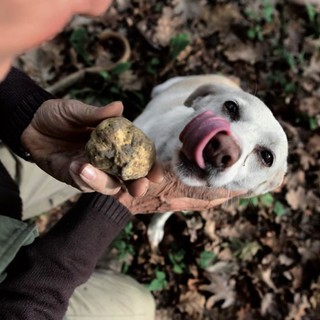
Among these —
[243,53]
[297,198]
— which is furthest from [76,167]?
[243,53]

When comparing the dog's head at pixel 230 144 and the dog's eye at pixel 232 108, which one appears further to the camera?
the dog's eye at pixel 232 108

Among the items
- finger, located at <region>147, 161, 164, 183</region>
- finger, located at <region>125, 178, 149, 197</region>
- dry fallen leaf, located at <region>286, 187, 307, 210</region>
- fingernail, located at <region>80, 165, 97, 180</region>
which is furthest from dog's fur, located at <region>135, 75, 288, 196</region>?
dry fallen leaf, located at <region>286, 187, 307, 210</region>

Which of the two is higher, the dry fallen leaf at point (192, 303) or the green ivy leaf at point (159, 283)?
the green ivy leaf at point (159, 283)

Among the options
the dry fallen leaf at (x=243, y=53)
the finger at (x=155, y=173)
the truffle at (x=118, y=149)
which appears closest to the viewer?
the truffle at (x=118, y=149)

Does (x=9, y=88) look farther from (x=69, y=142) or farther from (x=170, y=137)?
(x=170, y=137)

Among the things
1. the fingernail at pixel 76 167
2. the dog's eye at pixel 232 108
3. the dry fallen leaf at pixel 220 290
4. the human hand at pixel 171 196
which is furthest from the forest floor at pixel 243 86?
the fingernail at pixel 76 167

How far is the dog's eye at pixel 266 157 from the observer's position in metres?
2.71

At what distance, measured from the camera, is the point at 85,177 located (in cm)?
187

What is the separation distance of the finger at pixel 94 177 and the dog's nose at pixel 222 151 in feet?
1.76

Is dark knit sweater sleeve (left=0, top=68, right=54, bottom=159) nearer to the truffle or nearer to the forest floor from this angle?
the truffle

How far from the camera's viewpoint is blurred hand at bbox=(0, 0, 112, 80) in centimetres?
59

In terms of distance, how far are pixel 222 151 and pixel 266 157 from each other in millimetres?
633

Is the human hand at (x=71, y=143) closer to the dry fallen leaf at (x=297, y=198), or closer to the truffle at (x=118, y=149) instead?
the truffle at (x=118, y=149)

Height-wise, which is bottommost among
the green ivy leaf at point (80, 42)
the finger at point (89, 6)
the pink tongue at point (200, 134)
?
the green ivy leaf at point (80, 42)
